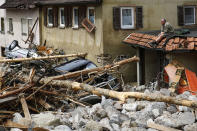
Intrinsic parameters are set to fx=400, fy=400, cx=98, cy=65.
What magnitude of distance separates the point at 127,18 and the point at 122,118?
10.0 m

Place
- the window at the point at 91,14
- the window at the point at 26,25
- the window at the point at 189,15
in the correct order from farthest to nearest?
the window at the point at 26,25 → the window at the point at 189,15 → the window at the point at 91,14

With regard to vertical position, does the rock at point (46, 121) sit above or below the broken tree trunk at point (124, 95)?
below

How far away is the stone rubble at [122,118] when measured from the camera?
9.79 meters

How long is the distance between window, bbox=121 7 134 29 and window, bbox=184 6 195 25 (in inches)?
126

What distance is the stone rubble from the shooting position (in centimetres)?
979

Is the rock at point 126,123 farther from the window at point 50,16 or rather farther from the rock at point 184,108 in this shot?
the window at point 50,16

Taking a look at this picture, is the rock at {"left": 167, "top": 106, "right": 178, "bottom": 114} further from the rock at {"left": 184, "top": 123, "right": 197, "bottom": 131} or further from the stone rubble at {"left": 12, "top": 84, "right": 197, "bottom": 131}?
the rock at {"left": 184, "top": 123, "right": 197, "bottom": 131}

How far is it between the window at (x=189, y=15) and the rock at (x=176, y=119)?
462 inches

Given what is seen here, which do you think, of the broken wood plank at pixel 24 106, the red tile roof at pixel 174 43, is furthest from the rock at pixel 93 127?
the red tile roof at pixel 174 43

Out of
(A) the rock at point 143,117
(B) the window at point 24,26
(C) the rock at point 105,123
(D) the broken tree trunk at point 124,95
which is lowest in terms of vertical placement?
(C) the rock at point 105,123

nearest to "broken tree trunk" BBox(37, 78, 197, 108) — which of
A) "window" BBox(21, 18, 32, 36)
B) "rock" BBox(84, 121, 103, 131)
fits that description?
"rock" BBox(84, 121, 103, 131)

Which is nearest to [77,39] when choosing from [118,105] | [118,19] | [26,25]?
[118,19]

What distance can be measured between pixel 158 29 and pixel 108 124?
11194 millimetres

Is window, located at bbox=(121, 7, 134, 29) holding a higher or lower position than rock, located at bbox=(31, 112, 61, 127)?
higher
